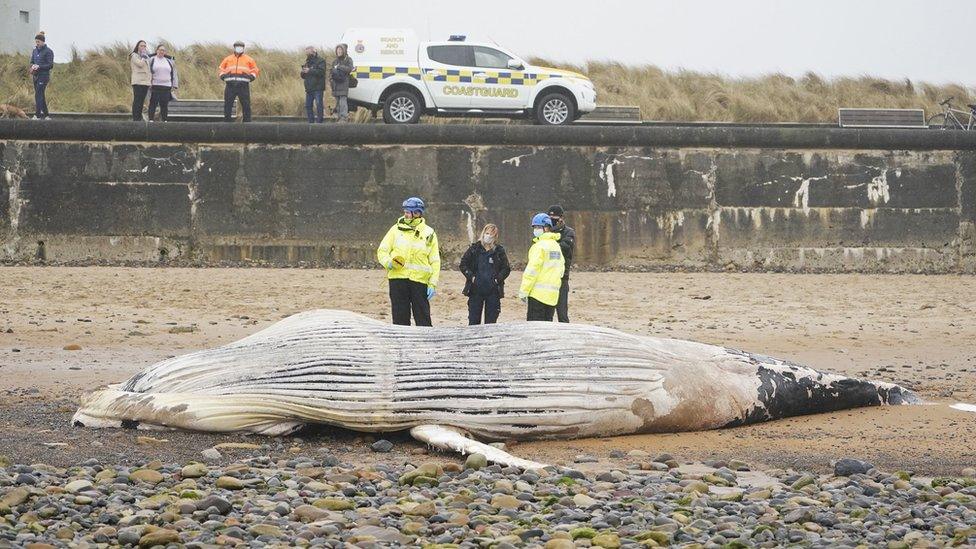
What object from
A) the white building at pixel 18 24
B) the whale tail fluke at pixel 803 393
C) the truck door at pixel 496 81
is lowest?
the whale tail fluke at pixel 803 393

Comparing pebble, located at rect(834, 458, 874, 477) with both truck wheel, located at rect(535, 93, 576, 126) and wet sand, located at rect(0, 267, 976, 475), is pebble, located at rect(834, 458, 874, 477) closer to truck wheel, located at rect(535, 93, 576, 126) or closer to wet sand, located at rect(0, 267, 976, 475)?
wet sand, located at rect(0, 267, 976, 475)

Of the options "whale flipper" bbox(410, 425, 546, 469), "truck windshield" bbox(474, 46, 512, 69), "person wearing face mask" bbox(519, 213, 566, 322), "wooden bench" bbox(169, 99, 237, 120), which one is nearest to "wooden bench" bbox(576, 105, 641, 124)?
"truck windshield" bbox(474, 46, 512, 69)

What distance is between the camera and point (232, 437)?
8.56 m

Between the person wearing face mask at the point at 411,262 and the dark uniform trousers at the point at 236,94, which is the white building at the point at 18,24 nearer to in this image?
the dark uniform trousers at the point at 236,94

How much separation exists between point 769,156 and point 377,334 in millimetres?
15409

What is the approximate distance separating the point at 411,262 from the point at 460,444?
165 inches

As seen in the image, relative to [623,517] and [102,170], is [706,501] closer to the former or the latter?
[623,517]

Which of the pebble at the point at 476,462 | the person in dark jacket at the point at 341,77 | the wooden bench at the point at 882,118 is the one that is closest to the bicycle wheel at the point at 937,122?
the wooden bench at the point at 882,118

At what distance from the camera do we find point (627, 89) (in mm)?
33500

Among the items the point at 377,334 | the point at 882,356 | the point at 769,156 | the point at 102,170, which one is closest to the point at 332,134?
the point at 102,170

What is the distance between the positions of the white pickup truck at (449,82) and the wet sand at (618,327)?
4.05 metres

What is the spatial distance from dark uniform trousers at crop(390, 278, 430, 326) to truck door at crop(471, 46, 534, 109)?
11.9m

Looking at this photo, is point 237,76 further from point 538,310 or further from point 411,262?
point 538,310

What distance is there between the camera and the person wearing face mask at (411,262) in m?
12.1
